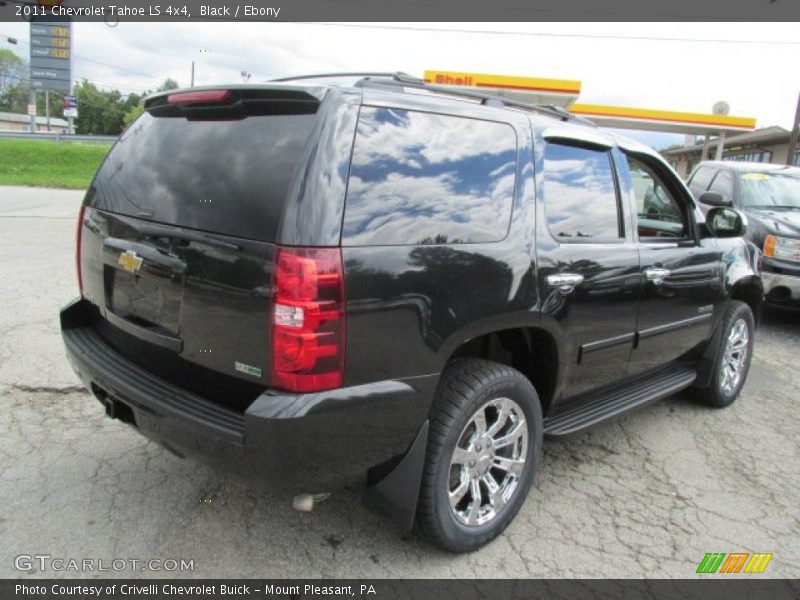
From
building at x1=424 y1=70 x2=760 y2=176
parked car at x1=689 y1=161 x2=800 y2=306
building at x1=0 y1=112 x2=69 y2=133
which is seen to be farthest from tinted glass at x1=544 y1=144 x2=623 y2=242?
building at x1=0 y1=112 x2=69 y2=133

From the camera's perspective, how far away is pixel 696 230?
13.5 ft

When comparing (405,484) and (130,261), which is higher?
(130,261)

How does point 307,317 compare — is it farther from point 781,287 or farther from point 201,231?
point 781,287

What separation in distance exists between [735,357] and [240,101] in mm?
4102

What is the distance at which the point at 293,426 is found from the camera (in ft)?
Result: 6.81

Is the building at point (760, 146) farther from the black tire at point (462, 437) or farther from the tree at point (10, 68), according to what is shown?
the tree at point (10, 68)

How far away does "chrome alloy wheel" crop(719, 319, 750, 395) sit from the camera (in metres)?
4.51

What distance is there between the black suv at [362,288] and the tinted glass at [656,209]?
0.67 m

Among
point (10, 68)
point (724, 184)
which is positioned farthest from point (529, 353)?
point (10, 68)

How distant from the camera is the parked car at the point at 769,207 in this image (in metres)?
6.48

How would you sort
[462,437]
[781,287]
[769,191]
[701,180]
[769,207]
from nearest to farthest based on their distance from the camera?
[462,437]
[781,287]
[769,207]
[769,191]
[701,180]

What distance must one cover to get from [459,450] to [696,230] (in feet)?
8.17

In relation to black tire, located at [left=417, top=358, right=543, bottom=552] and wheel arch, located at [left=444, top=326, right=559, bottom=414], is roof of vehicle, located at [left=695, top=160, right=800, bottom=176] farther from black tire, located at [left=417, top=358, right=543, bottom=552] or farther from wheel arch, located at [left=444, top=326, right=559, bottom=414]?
black tire, located at [left=417, top=358, right=543, bottom=552]

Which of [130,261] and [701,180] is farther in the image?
[701,180]
